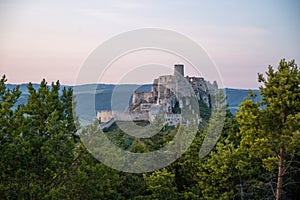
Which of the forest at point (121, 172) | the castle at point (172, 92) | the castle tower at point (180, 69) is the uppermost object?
the castle tower at point (180, 69)

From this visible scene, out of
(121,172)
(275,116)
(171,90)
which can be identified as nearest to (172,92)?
(171,90)

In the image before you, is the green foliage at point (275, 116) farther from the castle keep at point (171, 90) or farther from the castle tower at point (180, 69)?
the castle tower at point (180, 69)

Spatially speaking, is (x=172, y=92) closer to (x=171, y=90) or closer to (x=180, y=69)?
(x=171, y=90)

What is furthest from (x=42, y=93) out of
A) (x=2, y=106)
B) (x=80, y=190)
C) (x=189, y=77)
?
(x=189, y=77)

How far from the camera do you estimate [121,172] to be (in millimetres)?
18359

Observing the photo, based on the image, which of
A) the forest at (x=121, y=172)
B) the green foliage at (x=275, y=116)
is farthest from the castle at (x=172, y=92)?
the green foliage at (x=275, y=116)

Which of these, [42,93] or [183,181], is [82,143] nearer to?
[42,93]

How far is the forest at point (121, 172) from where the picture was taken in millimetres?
12664

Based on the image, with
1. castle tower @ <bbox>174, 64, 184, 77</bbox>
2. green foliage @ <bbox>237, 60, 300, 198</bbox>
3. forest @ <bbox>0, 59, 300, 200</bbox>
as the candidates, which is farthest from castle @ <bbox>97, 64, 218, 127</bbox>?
green foliage @ <bbox>237, 60, 300, 198</bbox>

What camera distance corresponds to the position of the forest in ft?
41.5

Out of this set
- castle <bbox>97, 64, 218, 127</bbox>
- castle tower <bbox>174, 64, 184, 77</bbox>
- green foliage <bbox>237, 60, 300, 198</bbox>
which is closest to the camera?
green foliage <bbox>237, 60, 300, 198</bbox>

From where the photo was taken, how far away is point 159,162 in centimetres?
1989

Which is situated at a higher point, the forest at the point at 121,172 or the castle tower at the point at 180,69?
the castle tower at the point at 180,69

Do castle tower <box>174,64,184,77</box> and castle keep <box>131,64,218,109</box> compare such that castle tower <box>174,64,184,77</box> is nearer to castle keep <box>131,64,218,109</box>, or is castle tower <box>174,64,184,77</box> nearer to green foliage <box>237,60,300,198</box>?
castle keep <box>131,64,218,109</box>
